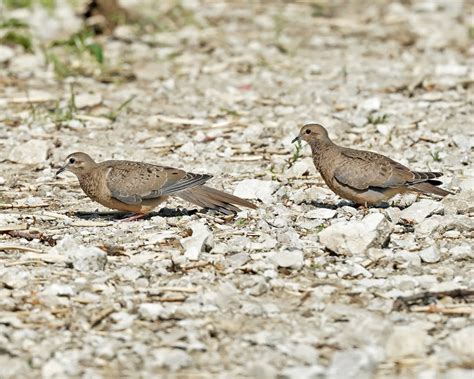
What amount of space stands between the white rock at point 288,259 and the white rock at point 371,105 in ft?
15.4

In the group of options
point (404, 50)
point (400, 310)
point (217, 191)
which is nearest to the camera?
point (400, 310)

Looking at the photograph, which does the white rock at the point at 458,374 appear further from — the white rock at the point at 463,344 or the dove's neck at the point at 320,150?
the dove's neck at the point at 320,150

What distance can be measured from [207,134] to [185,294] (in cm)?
448

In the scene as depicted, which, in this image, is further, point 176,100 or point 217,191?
point 176,100

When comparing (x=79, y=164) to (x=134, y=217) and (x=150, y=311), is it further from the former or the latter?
(x=150, y=311)

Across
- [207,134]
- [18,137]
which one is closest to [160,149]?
[207,134]

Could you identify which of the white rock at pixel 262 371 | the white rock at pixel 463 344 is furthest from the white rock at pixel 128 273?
the white rock at pixel 463 344

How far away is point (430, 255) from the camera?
6.45 meters

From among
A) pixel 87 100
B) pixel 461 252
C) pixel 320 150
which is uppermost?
pixel 320 150

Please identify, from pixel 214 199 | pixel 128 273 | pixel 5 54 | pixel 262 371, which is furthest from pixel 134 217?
pixel 5 54

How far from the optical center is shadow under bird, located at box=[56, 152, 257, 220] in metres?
7.59

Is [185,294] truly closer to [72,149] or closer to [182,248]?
[182,248]

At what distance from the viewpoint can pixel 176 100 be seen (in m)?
11.5

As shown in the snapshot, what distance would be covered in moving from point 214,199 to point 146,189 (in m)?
0.49
